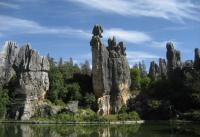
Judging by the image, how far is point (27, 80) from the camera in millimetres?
57344

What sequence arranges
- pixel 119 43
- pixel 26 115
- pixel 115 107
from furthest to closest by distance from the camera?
pixel 119 43
pixel 115 107
pixel 26 115

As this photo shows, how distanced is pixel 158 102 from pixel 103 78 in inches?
352

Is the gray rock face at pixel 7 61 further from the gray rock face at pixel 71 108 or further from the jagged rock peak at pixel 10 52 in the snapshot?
the gray rock face at pixel 71 108

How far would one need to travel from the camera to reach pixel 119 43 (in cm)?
6331

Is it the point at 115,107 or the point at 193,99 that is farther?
the point at 115,107

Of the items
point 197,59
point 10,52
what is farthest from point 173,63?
point 10,52

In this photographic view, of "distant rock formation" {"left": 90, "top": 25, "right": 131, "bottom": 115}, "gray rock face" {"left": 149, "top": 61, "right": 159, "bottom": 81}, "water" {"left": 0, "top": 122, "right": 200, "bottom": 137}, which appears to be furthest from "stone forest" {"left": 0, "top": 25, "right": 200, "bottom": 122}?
"gray rock face" {"left": 149, "top": 61, "right": 159, "bottom": 81}

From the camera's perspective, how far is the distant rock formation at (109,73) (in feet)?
196

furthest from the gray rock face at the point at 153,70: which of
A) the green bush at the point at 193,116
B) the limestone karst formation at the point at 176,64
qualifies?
the green bush at the point at 193,116

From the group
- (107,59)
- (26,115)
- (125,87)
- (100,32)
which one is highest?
(100,32)

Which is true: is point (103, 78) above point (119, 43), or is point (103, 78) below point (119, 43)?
below

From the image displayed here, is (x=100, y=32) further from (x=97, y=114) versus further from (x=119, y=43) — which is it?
(x=97, y=114)

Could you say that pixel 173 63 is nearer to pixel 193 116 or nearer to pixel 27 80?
pixel 193 116

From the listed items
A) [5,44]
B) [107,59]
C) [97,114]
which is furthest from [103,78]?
[5,44]
